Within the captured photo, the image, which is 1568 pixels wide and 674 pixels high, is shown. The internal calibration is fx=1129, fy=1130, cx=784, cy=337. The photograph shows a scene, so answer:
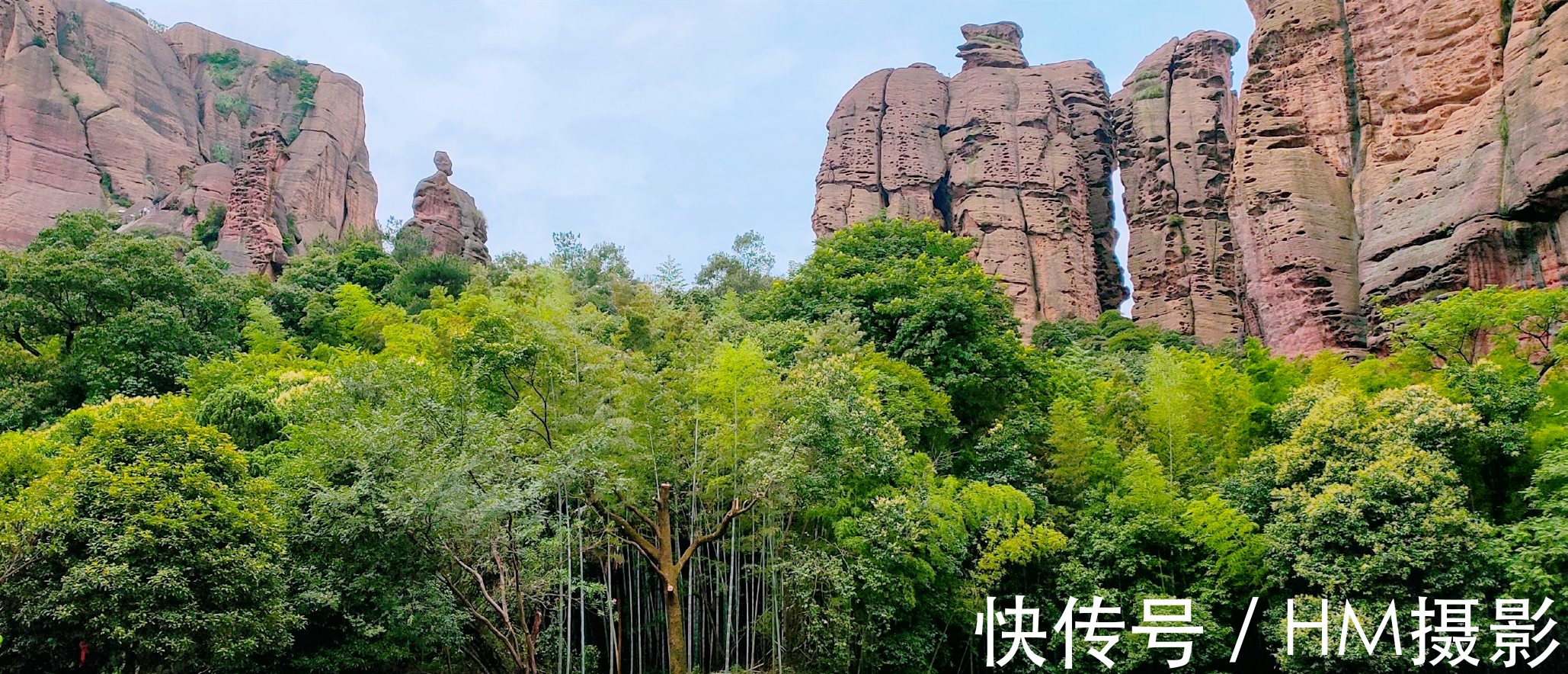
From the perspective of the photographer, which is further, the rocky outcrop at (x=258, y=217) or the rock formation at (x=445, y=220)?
the rock formation at (x=445, y=220)

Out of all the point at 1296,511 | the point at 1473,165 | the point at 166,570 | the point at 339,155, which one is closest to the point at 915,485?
the point at 1296,511

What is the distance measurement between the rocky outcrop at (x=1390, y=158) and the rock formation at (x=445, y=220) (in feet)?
69.1

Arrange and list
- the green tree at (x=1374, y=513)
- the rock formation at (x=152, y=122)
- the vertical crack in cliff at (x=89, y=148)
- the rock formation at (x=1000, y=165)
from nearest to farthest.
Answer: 1. the green tree at (x=1374, y=513)
2. the rock formation at (x=1000, y=165)
3. the rock formation at (x=152, y=122)
4. the vertical crack in cliff at (x=89, y=148)

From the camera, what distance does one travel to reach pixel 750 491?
42.0 ft

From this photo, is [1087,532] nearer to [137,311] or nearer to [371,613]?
[371,613]

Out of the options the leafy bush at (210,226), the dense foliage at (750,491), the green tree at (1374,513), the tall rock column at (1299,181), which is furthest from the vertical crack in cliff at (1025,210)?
the leafy bush at (210,226)

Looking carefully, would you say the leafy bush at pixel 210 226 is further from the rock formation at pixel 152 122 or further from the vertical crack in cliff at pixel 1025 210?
the vertical crack in cliff at pixel 1025 210

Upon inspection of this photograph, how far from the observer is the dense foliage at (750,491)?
34.1ft

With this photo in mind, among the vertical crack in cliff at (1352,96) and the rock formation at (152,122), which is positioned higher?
the rock formation at (152,122)

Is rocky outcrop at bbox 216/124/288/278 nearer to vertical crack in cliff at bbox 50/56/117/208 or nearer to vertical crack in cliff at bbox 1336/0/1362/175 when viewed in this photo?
vertical crack in cliff at bbox 50/56/117/208

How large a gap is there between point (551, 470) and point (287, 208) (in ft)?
87.9

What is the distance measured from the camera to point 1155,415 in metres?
16.4

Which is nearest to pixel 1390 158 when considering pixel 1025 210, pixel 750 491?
pixel 1025 210

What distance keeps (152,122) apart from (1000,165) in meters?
29.2
